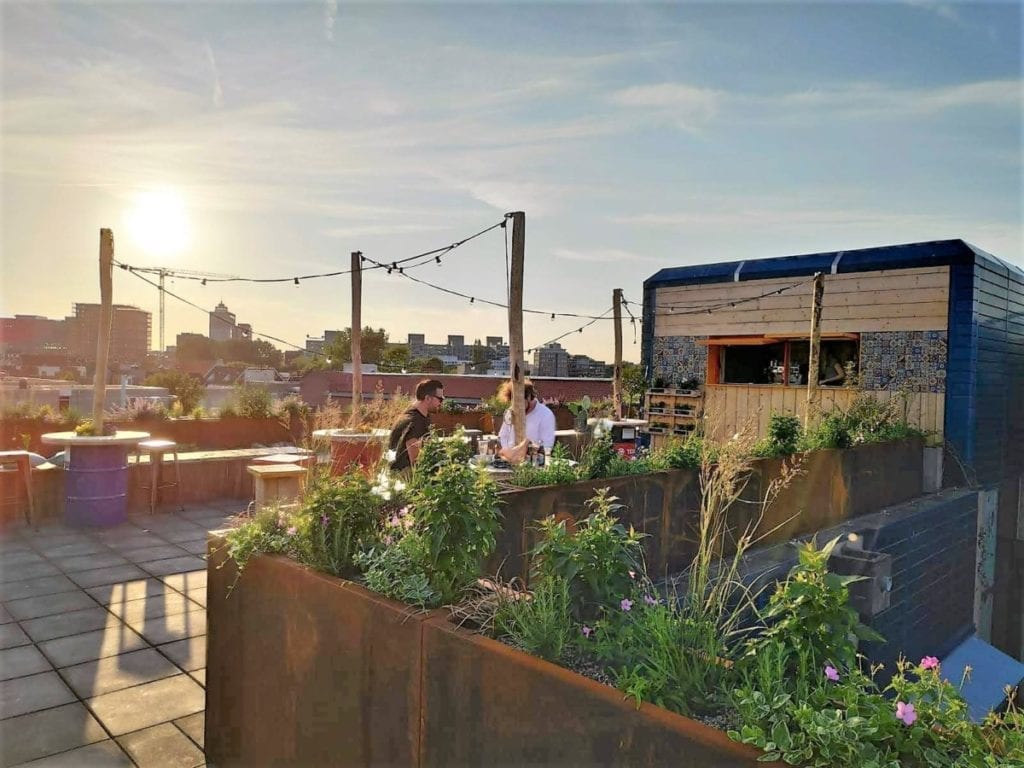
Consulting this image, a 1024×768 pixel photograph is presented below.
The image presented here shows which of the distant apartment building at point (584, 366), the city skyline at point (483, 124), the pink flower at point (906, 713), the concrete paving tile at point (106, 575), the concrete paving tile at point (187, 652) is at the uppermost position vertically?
the city skyline at point (483, 124)

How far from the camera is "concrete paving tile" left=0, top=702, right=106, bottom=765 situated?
9.34ft

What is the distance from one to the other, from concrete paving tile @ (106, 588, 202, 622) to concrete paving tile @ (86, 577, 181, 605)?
4 centimetres

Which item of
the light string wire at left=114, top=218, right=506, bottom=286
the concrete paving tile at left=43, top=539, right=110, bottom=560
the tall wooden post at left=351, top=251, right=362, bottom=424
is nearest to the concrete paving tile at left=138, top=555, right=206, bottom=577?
the concrete paving tile at left=43, top=539, right=110, bottom=560

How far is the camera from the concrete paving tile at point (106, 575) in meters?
4.99

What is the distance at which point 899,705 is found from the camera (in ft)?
4.54

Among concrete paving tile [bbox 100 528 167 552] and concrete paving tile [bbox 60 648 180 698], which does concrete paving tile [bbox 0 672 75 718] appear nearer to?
concrete paving tile [bbox 60 648 180 698]

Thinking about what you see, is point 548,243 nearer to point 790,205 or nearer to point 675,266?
point 790,205

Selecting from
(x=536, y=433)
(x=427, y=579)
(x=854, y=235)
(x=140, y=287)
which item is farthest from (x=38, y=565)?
(x=854, y=235)

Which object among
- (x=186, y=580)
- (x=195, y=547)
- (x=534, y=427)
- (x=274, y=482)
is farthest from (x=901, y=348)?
(x=186, y=580)

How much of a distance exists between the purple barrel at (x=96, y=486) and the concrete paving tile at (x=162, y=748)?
4352 millimetres

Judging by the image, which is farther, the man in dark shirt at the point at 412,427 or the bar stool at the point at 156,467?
the bar stool at the point at 156,467

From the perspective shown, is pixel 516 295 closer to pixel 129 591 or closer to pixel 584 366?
pixel 129 591

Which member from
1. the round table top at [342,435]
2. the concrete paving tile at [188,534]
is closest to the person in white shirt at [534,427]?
the round table top at [342,435]

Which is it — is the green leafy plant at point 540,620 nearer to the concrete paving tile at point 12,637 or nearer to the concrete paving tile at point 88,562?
the concrete paving tile at point 12,637
